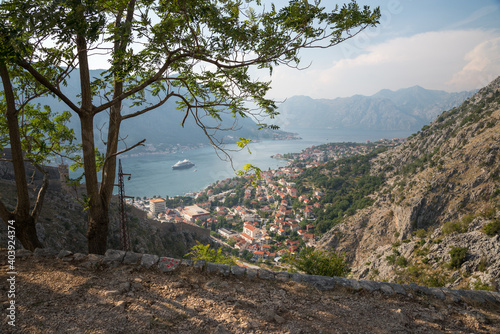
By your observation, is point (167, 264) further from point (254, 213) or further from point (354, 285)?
point (254, 213)

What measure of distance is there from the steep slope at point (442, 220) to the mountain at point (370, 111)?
107799mm

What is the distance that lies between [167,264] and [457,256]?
39.6 feet

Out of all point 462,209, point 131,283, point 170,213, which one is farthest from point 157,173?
point 131,283

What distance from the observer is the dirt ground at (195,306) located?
2.18 meters

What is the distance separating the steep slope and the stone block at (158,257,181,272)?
676 cm

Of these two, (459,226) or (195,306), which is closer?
(195,306)

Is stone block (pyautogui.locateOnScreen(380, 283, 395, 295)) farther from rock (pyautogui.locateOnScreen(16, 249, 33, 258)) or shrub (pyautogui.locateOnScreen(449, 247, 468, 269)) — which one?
shrub (pyautogui.locateOnScreen(449, 247, 468, 269))

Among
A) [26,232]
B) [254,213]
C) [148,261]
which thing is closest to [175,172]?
[254,213]

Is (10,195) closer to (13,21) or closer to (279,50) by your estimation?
(13,21)

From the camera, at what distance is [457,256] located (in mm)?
10445

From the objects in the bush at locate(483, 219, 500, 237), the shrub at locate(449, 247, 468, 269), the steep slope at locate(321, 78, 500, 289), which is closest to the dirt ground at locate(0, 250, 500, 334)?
the steep slope at locate(321, 78, 500, 289)

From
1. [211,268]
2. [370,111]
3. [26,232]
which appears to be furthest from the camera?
[370,111]

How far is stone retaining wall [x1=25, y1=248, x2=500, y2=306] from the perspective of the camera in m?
3.13

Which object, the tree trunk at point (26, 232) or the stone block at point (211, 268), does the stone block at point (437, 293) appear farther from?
the tree trunk at point (26, 232)
